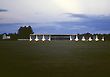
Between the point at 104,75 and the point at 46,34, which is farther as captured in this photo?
the point at 46,34

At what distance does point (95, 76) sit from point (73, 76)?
1.02 metres

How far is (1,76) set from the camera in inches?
605

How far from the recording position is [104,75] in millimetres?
15938

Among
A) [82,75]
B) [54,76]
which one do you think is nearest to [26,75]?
[54,76]

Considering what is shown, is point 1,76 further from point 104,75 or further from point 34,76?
point 104,75

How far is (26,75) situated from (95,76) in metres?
3.24

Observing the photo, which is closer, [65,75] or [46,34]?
[65,75]

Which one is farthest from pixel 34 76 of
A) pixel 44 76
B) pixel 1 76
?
pixel 1 76

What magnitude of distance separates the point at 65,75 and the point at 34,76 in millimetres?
1541

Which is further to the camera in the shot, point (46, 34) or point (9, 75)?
point (46, 34)

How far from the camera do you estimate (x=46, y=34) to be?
194250 mm

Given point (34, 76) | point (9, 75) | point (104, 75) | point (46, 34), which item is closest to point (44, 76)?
point (34, 76)

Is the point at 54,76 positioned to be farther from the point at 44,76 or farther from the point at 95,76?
the point at 95,76

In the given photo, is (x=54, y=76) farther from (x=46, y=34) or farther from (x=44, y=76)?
(x=46, y=34)
